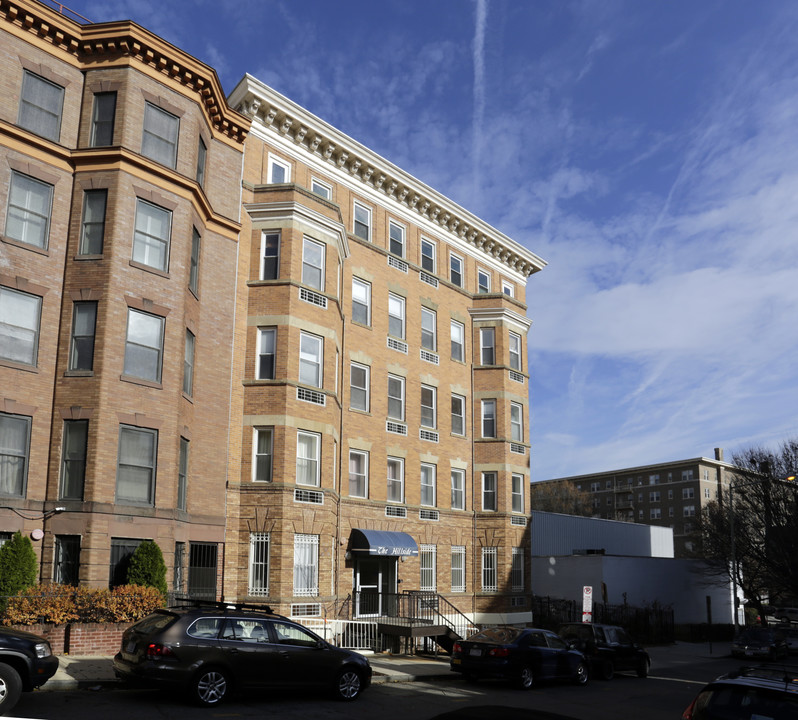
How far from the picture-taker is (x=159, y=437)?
843 inches

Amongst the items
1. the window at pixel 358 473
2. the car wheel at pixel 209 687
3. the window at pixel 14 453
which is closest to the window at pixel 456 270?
the window at pixel 358 473

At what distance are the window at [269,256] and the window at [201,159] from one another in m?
2.85

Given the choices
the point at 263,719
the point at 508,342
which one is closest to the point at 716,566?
the point at 508,342

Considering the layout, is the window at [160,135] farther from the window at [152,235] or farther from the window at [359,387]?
the window at [359,387]

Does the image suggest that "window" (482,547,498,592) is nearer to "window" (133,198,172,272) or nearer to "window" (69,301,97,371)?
"window" (133,198,172,272)

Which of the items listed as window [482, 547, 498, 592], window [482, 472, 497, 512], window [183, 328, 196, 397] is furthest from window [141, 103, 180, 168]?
window [482, 547, 498, 592]

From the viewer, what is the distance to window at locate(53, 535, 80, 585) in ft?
64.4

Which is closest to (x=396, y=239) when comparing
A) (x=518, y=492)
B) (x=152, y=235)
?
(x=518, y=492)

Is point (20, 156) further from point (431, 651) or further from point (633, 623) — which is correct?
point (633, 623)

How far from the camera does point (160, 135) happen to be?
76.2 feet

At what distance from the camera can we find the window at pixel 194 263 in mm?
24198

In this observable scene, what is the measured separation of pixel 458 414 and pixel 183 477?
15259 millimetres

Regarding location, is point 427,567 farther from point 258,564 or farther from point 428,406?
point 258,564

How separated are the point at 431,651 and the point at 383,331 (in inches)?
480
